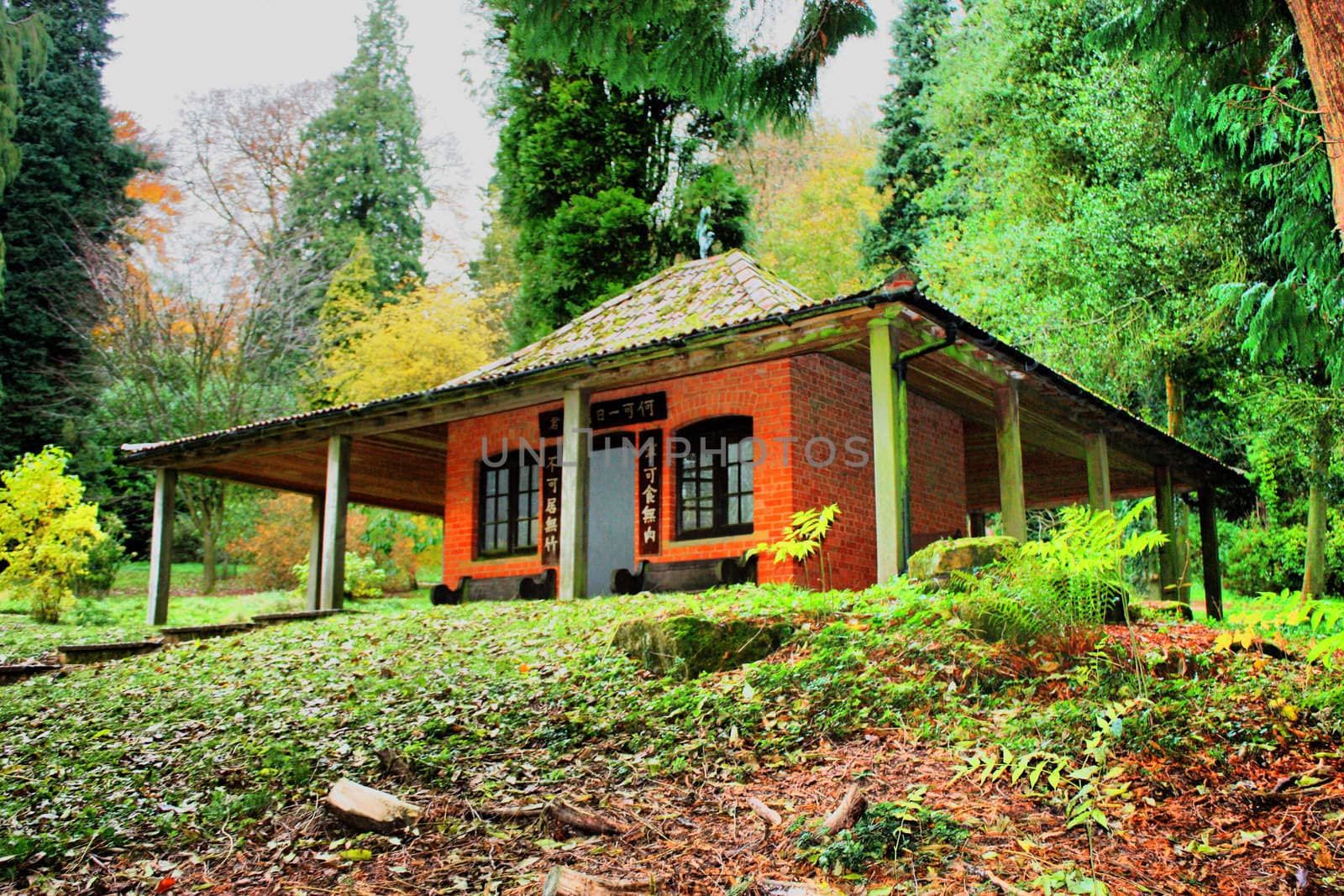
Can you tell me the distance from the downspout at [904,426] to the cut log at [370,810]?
175 inches

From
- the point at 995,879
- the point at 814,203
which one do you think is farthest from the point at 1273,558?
the point at 995,879

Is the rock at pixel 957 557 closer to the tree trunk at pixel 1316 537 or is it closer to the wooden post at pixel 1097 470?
the wooden post at pixel 1097 470

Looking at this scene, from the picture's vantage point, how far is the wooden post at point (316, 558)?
14.3 m

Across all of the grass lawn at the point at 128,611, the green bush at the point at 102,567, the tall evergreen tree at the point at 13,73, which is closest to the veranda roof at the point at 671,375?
the grass lawn at the point at 128,611

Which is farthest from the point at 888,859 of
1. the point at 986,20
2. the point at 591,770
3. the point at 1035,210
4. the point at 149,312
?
the point at 149,312

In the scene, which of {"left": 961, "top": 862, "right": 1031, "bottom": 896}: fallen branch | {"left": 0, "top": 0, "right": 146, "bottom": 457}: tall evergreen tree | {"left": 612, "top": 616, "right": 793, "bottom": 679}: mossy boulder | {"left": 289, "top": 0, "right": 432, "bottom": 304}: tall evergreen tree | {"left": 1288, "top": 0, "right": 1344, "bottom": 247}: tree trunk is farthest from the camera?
{"left": 289, "top": 0, "right": 432, "bottom": 304}: tall evergreen tree

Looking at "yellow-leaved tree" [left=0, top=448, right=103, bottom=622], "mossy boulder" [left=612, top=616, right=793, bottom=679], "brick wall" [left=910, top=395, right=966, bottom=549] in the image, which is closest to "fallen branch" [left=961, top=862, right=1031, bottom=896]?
"mossy boulder" [left=612, top=616, right=793, bottom=679]

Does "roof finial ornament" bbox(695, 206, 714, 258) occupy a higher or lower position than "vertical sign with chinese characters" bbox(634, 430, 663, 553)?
higher

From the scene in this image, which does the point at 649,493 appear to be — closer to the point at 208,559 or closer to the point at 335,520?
the point at 335,520

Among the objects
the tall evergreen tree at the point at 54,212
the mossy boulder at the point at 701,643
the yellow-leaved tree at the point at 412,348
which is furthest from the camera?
the tall evergreen tree at the point at 54,212

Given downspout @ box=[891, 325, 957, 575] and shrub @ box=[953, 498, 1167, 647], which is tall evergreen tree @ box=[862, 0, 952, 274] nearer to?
downspout @ box=[891, 325, 957, 575]

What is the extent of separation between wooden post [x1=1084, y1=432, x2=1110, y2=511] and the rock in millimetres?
5605

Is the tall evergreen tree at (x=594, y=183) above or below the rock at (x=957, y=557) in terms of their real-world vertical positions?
above

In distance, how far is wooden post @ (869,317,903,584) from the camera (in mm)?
7430
